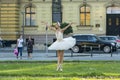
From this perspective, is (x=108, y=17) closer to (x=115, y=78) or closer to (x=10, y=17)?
(x=10, y=17)

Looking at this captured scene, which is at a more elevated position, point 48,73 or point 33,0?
point 33,0

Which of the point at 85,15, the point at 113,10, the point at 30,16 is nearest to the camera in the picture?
the point at 113,10

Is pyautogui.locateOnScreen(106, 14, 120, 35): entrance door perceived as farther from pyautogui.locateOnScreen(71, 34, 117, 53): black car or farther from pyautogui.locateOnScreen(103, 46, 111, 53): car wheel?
pyautogui.locateOnScreen(103, 46, 111, 53): car wheel

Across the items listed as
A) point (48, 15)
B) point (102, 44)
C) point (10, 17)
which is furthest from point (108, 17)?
point (102, 44)

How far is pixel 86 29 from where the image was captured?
6284 cm

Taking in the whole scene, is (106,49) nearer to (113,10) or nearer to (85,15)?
(113,10)

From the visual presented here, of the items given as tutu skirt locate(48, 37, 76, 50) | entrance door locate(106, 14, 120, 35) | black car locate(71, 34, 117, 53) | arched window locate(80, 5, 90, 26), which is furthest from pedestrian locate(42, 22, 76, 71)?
entrance door locate(106, 14, 120, 35)

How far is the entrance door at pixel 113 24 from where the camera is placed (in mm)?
63000

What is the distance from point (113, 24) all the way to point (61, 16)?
688cm

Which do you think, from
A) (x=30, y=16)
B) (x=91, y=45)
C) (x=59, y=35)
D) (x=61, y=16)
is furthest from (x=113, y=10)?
(x=59, y=35)

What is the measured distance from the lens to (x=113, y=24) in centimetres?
6328

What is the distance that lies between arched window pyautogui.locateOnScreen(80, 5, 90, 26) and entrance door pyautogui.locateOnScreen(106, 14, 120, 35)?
259cm

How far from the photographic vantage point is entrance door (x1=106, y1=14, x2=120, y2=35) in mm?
63000

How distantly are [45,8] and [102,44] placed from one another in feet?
60.8
